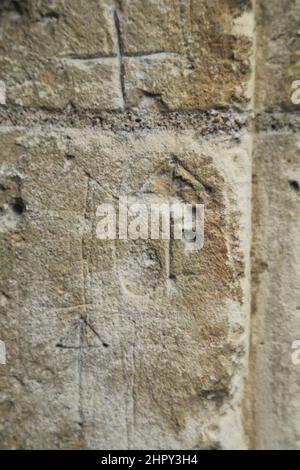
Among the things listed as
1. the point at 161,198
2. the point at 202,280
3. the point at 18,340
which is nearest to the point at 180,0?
the point at 161,198

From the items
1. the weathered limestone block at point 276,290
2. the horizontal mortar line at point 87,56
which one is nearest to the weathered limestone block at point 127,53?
the horizontal mortar line at point 87,56

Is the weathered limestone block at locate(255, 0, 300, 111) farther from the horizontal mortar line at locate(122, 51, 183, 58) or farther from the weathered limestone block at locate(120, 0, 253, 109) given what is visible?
the horizontal mortar line at locate(122, 51, 183, 58)

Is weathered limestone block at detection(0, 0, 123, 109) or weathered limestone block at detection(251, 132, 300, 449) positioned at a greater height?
weathered limestone block at detection(0, 0, 123, 109)

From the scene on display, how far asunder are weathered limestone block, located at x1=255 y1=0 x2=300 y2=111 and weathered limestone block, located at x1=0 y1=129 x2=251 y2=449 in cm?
9

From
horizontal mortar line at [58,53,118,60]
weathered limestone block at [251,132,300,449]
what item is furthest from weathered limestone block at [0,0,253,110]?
weathered limestone block at [251,132,300,449]

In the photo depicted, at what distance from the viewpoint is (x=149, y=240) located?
772 millimetres

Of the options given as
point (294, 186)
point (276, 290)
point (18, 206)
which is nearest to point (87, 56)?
point (18, 206)

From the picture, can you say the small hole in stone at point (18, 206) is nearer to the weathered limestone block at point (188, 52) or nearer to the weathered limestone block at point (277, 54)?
the weathered limestone block at point (188, 52)

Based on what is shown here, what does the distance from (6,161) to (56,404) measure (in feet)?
1.51

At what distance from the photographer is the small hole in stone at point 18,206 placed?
2.56ft

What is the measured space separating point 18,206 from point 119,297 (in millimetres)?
242

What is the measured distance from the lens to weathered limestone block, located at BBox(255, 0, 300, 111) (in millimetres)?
699

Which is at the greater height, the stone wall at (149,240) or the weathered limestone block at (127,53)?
the weathered limestone block at (127,53)

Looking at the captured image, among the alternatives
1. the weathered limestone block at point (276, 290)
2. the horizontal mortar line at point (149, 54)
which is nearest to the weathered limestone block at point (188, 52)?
the horizontal mortar line at point (149, 54)
